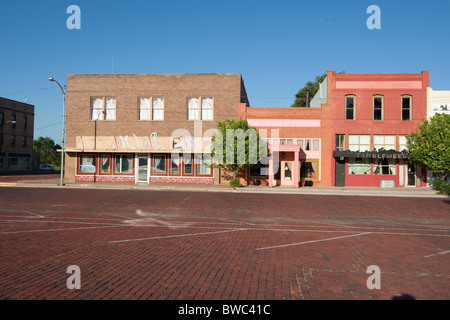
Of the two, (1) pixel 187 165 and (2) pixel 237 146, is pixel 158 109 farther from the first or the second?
(2) pixel 237 146

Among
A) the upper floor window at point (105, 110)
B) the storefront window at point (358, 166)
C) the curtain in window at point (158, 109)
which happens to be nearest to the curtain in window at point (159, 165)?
the curtain in window at point (158, 109)

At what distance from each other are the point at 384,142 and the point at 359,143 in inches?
85.1

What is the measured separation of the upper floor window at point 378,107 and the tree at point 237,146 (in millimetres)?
10867

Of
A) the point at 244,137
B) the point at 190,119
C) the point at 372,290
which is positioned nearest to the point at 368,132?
the point at 244,137

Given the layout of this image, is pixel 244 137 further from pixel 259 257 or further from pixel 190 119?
pixel 259 257

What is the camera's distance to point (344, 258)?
7.02 m

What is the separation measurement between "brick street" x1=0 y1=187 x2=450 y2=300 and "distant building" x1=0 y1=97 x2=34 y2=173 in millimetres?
52896

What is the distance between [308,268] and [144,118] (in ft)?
86.9

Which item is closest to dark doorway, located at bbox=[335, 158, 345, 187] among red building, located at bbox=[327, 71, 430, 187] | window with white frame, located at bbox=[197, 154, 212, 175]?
red building, located at bbox=[327, 71, 430, 187]

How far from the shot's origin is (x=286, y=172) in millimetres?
29250

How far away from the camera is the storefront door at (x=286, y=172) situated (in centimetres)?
2918
